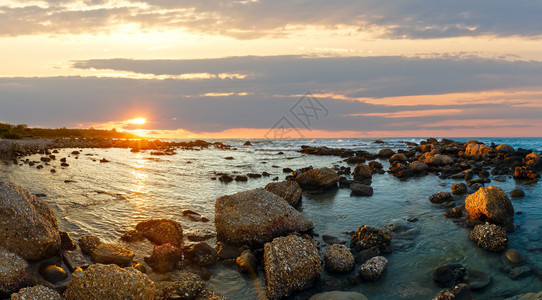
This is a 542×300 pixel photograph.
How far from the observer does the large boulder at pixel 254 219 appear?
33.4 feet

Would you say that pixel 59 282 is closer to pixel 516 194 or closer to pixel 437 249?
pixel 437 249

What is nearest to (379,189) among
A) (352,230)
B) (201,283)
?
(352,230)

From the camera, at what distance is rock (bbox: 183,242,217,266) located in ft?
28.6

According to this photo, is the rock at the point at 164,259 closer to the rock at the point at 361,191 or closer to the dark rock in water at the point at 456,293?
the dark rock in water at the point at 456,293

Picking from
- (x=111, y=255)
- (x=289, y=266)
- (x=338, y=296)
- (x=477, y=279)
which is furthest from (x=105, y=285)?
(x=477, y=279)

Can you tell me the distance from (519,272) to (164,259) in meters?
8.76

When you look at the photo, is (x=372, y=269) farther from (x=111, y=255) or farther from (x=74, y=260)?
(x=74, y=260)

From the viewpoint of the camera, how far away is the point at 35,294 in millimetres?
5922

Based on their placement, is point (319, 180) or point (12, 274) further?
point (319, 180)

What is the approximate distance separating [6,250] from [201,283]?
14.6 ft

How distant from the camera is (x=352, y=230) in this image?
11.5 metres

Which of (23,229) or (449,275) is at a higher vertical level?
(23,229)

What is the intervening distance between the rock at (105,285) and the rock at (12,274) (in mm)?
1228

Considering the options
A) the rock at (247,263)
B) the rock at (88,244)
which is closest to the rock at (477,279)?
the rock at (247,263)
